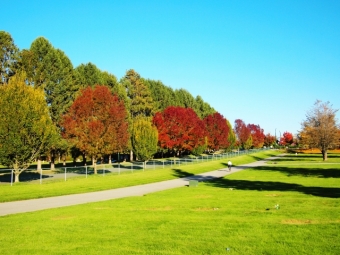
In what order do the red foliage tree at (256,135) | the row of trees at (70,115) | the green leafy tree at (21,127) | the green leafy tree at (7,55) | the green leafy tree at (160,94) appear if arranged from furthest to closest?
the red foliage tree at (256,135)
the green leafy tree at (160,94)
the green leafy tree at (7,55)
the row of trees at (70,115)
the green leafy tree at (21,127)

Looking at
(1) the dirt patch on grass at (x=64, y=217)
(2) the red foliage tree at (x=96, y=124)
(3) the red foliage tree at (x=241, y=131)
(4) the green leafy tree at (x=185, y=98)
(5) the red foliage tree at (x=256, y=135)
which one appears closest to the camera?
(1) the dirt patch on grass at (x=64, y=217)

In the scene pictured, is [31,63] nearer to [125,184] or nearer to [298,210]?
[125,184]

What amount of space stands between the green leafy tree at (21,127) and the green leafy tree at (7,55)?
13.8 metres

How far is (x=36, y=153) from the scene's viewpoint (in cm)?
2825

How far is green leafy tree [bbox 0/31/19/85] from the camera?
39812 millimetres

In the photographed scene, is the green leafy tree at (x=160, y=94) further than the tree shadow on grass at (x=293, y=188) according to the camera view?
Yes

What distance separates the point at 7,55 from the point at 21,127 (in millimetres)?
17989

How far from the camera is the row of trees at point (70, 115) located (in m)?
27.3

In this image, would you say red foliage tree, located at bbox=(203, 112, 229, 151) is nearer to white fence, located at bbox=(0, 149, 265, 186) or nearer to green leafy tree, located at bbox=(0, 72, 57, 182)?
white fence, located at bbox=(0, 149, 265, 186)

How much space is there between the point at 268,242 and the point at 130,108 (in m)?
60.2

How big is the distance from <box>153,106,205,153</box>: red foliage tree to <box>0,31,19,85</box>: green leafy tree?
2312 cm

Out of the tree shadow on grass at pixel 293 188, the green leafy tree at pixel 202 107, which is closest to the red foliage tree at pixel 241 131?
the green leafy tree at pixel 202 107

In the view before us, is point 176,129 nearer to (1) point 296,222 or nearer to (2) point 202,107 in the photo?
(1) point 296,222

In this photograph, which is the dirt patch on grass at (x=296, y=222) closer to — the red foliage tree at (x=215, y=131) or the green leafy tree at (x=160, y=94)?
the red foliage tree at (x=215, y=131)
